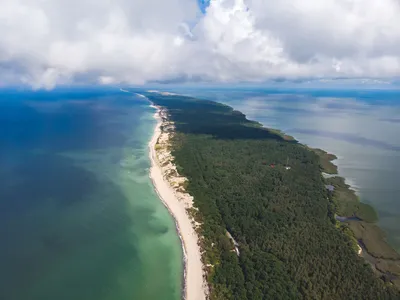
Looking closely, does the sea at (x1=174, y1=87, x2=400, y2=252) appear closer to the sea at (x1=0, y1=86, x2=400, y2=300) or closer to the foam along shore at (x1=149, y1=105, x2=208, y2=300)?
the sea at (x1=0, y1=86, x2=400, y2=300)

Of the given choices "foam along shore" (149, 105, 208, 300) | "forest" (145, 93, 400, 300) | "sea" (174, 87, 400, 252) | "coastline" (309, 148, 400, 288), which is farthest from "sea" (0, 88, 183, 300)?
"sea" (174, 87, 400, 252)

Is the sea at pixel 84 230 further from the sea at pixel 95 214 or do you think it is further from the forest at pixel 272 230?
the forest at pixel 272 230

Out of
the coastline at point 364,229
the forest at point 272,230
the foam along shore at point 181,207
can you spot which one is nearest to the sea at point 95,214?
the foam along shore at point 181,207

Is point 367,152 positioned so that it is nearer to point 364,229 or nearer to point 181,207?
point 364,229

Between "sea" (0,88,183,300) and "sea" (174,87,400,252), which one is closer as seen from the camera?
"sea" (0,88,183,300)

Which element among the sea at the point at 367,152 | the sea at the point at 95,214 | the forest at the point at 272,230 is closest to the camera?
the forest at the point at 272,230

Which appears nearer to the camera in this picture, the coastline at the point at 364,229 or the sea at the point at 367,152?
the coastline at the point at 364,229
